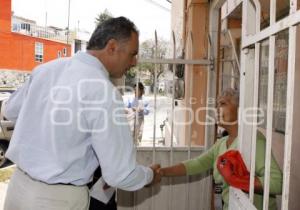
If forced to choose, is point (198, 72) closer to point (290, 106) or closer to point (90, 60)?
point (90, 60)

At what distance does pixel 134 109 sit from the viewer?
3502 millimetres

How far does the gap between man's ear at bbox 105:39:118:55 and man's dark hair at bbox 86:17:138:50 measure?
0.01 m

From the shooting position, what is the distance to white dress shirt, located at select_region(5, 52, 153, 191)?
1552 mm

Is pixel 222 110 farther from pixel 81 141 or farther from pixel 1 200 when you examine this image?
pixel 1 200

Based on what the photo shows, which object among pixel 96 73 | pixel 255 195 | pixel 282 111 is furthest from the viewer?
pixel 282 111

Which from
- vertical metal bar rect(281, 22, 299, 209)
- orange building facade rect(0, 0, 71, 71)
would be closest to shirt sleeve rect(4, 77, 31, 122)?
vertical metal bar rect(281, 22, 299, 209)

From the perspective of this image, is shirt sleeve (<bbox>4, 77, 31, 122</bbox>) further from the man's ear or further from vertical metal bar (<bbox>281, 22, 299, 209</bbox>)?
vertical metal bar (<bbox>281, 22, 299, 209</bbox>)

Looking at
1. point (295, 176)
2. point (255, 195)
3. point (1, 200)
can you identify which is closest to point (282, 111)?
point (295, 176)

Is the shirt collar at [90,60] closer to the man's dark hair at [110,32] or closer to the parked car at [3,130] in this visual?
the man's dark hair at [110,32]

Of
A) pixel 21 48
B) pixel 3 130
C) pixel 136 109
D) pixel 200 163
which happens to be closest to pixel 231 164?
pixel 200 163

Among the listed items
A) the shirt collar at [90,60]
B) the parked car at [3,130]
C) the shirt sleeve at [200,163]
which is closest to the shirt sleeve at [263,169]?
the shirt sleeve at [200,163]

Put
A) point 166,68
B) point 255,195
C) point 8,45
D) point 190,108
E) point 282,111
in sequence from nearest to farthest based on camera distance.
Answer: point 255,195, point 282,111, point 166,68, point 190,108, point 8,45

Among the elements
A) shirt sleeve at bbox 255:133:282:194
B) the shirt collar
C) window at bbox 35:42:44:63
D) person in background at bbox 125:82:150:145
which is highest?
window at bbox 35:42:44:63

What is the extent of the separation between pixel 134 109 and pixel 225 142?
1308mm
